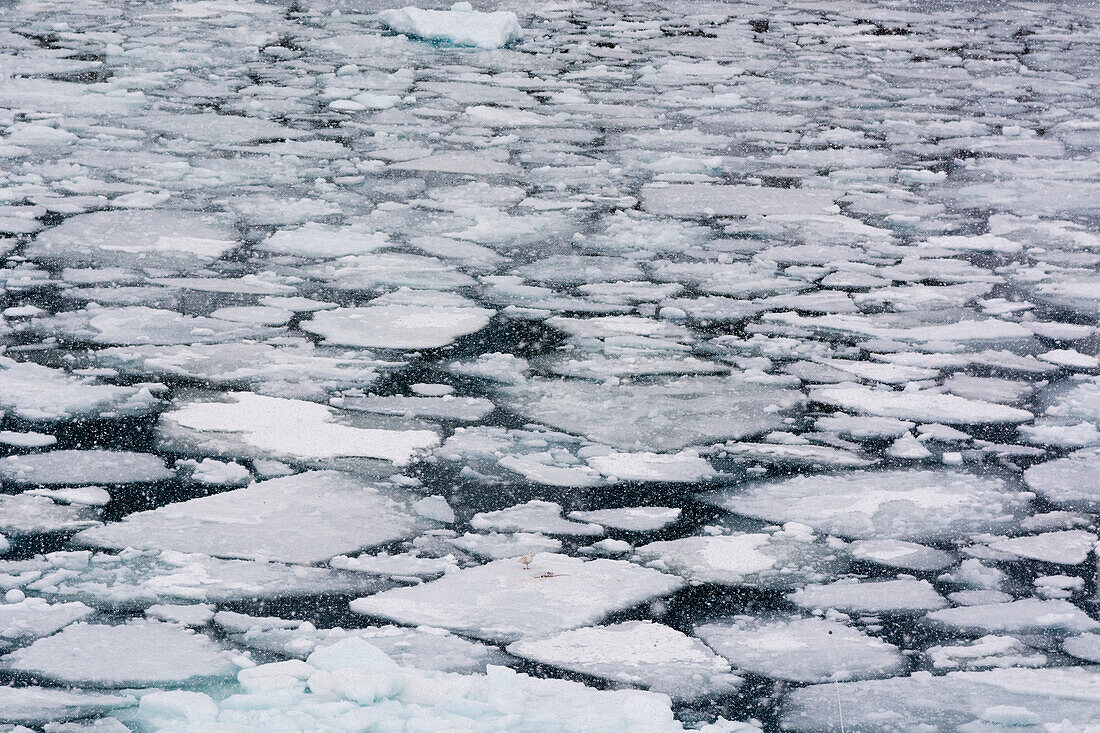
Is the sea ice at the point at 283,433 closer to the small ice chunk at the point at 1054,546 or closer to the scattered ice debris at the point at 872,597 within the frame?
A: the scattered ice debris at the point at 872,597

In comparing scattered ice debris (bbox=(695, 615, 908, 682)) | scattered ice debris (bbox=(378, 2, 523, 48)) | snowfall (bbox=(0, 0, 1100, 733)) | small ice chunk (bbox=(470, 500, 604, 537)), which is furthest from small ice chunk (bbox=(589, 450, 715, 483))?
scattered ice debris (bbox=(378, 2, 523, 48))

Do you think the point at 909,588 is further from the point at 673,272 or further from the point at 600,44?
the point at 600,44

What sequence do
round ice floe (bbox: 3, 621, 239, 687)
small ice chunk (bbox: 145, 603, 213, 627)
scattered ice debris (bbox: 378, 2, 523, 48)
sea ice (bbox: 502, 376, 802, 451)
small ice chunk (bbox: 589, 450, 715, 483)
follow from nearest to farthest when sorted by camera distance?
round ice floe (bbox: 3, 621, 239, 687)
small ice chunk (bbox: 145, 603, 213, 627)
small ice chunk (bbox: 589, 450, 715, 483)
sea ice (bbox: 502, 376, 802, 451)
scattered ice debris (bbox: 378, 2, 523, 48)

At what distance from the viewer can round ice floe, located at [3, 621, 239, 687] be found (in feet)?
5.30

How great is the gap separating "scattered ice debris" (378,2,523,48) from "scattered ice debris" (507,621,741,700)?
17.2ft

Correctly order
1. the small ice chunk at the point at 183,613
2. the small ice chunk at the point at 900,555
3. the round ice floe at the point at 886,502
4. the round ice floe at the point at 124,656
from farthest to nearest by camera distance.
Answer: the round ice floe at the point at 886,502, the small ice chunk at the point at 900,555, the small ice chunk at the point at 183,613, the round ice floe at the point at 124,656

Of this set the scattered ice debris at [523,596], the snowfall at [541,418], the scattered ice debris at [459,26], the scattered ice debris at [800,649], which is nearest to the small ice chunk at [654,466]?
the snowfall at [541,418]

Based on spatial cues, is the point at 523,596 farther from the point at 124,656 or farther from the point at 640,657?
the point at 124,656

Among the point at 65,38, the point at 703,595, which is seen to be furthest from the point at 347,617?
the point at 65,38

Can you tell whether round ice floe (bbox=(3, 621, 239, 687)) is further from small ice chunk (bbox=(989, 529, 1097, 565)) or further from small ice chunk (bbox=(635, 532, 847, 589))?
small ice chunk (bbox=(989, 529, 1097, 565))

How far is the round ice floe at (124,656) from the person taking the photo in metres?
1.62

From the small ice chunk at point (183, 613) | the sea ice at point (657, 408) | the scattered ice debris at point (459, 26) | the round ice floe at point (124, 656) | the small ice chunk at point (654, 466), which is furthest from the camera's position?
the scattered ice debris at point (459, 26)

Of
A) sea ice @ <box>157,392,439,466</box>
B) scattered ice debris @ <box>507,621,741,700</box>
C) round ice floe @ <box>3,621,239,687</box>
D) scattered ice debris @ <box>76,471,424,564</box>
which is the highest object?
sea ice @ <box>157,392,439,466</box>

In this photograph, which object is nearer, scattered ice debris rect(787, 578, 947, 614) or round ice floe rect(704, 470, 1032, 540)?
scattered ice debris rect(787, 578, 947, 614)
